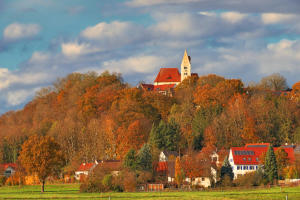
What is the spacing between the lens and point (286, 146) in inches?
3821

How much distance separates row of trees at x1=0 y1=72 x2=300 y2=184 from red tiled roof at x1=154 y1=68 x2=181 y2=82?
23078 mm

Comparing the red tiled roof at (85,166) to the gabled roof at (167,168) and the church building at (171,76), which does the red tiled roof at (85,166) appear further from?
the church building at (171,76)

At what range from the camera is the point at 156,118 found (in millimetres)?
119438

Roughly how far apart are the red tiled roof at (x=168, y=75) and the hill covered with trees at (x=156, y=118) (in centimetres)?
2380

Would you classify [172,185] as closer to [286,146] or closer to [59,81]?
[286,146]

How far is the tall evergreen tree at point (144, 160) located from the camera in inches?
3408

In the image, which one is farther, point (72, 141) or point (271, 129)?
point (72, 141)

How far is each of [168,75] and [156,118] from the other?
1742 inches

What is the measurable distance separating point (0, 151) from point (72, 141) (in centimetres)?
2044

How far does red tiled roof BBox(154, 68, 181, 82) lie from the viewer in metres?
161

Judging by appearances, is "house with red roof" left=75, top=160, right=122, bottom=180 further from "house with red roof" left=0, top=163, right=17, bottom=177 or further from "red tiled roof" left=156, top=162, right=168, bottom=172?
"house with red roof" left=0, top=163, right=17, bottom=177

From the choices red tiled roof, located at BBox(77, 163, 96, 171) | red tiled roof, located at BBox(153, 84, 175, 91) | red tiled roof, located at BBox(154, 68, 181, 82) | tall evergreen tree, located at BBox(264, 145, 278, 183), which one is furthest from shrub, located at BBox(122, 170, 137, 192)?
red tiled roof, located at BBox(154, 68, 181, 82)

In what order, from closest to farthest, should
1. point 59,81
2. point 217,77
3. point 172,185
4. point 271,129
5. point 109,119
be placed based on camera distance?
point 172,185 → point 271,129 → point 109,119 → point 217,77 → point 59,81

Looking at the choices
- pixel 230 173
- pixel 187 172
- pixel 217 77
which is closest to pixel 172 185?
pixel 187 172
